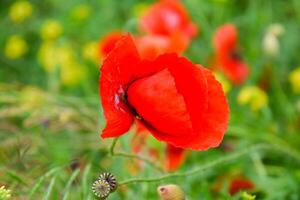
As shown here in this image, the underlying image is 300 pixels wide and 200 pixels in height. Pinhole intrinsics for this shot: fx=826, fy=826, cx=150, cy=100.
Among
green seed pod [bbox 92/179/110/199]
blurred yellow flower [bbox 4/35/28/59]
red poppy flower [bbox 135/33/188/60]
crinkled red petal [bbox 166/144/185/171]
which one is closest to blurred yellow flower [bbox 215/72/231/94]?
red poppy flower [bbox 135/33/188/60]

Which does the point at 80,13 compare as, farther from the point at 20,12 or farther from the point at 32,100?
the point at 32,100

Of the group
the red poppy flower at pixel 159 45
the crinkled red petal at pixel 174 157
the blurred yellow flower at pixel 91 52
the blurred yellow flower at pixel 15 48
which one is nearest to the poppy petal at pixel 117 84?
the crinkled red petal at pixel 174 157

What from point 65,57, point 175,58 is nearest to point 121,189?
point 175,58

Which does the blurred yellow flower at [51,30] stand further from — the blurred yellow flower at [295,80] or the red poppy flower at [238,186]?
the red poppy flower at [238,186]

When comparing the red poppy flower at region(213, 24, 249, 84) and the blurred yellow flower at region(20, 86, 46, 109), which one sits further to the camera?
the red poppy flower at region(213, 24, 249, 84)

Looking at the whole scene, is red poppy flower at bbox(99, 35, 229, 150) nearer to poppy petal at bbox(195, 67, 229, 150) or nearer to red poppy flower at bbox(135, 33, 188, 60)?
poppy petal at bbox(195, 67, 229, 150)

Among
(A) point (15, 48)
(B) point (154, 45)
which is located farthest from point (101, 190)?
(A) point (15, 48)
